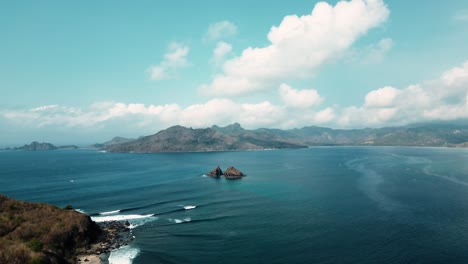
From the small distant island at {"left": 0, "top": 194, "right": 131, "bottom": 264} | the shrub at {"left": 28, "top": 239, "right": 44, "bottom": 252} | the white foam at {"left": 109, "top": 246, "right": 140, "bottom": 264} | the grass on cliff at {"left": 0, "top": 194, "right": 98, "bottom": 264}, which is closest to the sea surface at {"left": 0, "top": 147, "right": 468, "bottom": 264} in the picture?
the white foam at {"left": 109, "top": 246, "right": 140, "bottom": 264}

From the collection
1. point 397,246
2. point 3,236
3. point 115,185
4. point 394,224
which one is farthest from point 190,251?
point 115,185

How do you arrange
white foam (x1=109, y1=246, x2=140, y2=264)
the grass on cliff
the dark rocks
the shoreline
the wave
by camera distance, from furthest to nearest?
the wave < the dark rocks < the shoreline < white foam (x1=109, y1=246, x2=140, y2=264) < the grass on cliff

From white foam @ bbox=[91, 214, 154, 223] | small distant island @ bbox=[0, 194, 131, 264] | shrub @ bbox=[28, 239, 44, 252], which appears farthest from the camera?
white foam @ bbox=[91, 214, 154, 223]

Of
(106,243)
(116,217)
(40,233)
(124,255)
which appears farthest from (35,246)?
(116,217)

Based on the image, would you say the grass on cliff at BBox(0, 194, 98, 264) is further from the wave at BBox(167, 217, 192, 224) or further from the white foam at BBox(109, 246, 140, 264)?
the wave at BBox(167, 217, 192, 224)

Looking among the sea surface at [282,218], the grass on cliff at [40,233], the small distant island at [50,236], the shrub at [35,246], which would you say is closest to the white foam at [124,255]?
the sea surface at [282,218]

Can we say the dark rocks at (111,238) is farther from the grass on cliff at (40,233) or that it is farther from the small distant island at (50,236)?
the grass on cliff at (40,233)

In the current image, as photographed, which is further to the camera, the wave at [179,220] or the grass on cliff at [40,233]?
the wave at [179,220]

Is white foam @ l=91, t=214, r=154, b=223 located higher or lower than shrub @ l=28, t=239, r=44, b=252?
lower

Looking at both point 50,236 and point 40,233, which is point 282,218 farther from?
point 40,233
